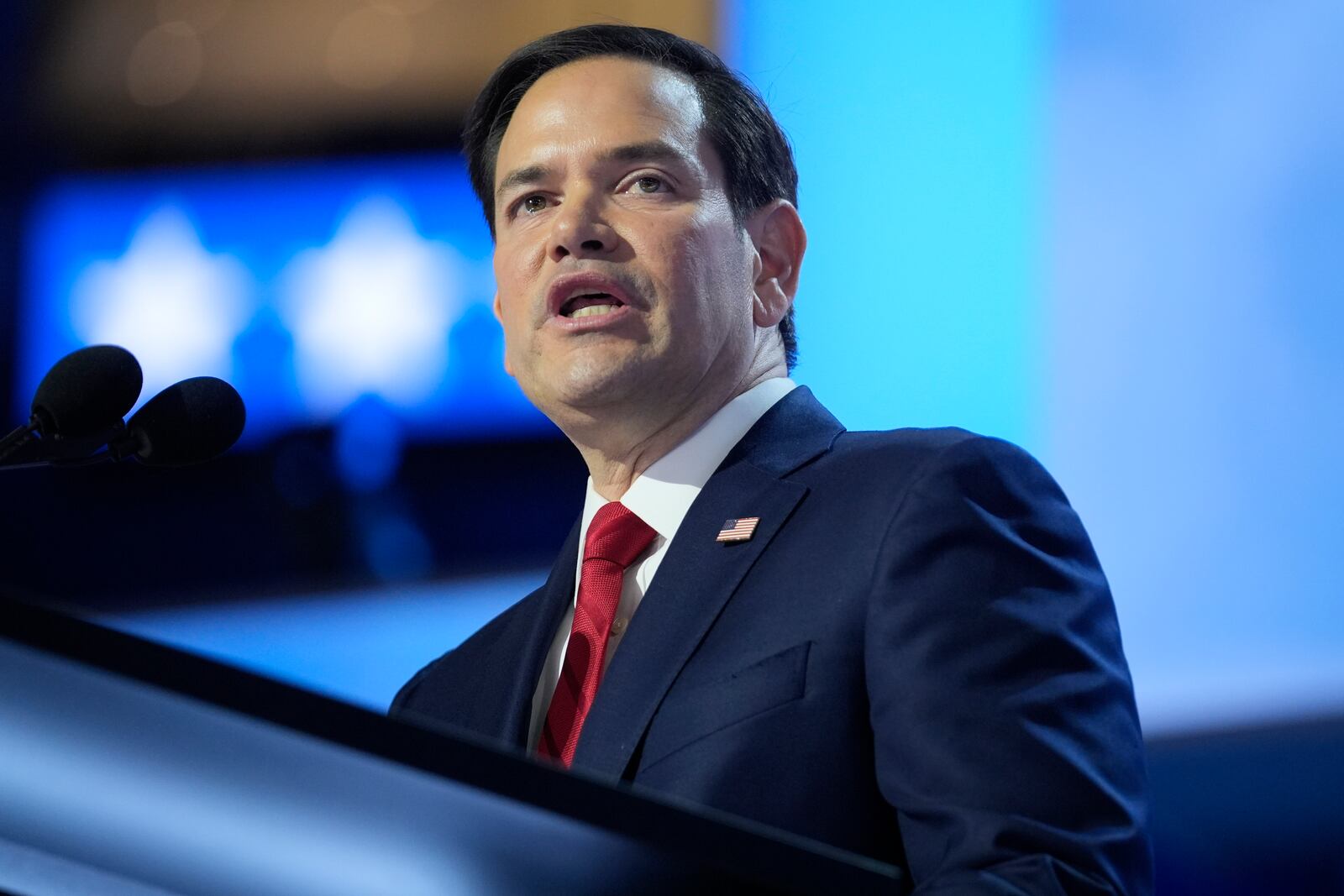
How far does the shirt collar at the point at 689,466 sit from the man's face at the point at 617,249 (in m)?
0.06

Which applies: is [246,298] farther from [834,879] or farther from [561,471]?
[834,879]

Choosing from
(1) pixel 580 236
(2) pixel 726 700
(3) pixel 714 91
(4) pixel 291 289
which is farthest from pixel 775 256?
(4) pixel 291 289

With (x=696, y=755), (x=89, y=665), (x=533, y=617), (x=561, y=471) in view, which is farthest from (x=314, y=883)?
(x=561, y=471)

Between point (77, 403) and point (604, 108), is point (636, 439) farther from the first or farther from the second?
point (77, 403)

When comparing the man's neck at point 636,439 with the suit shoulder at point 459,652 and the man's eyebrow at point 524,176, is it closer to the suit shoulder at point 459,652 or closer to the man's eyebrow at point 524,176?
the suit shoulder at point 459,652

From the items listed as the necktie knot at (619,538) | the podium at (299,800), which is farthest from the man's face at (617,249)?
the podium at (299,800)

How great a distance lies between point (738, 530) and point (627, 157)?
0.49 m

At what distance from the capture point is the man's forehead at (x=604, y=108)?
1649 millimetres

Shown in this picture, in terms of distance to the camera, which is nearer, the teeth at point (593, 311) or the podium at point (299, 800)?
the podium at point (299, 800)

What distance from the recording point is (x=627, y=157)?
163 centimetres

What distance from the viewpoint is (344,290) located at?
10.4 feet

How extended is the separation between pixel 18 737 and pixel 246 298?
275cm

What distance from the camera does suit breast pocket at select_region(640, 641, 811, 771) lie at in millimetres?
1175

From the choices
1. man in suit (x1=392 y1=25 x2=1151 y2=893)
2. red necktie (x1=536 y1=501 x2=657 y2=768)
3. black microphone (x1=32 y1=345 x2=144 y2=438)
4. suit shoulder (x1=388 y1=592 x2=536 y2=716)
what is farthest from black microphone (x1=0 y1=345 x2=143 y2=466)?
suit shoulder (x1=388 y1=592 x2=536 y2=716)
